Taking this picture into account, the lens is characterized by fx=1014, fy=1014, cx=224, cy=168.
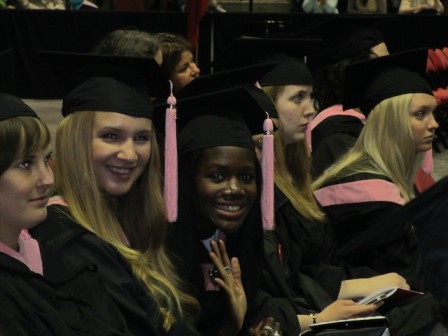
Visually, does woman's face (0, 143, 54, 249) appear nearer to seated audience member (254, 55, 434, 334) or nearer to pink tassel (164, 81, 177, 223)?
pink tassel (164, 81, 177, 223)

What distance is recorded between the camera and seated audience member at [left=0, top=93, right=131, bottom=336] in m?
2.84

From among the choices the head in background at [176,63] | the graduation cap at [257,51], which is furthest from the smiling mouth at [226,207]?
the head in background at [176,63]

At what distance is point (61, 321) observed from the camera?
9.39 feet

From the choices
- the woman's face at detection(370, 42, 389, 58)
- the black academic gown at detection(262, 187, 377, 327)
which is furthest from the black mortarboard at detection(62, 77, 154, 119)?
the woman's face at detection(370, 42, 389, 58)

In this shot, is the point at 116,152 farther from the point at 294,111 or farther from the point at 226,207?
the point at 294,111

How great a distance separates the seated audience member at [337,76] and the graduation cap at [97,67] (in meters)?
2.27

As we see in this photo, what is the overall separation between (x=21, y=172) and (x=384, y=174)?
2289mm

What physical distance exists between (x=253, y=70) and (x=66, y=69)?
879 millimetres

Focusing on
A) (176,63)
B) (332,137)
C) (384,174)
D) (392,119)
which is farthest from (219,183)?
(332,137)

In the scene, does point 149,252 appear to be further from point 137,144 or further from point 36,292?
point 36,292

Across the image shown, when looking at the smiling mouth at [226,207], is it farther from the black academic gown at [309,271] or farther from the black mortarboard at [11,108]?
the black mortarboard at [11,108]

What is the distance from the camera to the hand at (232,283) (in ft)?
12.1

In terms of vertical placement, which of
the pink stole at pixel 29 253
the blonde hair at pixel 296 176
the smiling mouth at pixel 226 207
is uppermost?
the pink stole at pixel 29 253

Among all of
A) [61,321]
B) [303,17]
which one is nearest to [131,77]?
[61,321]
